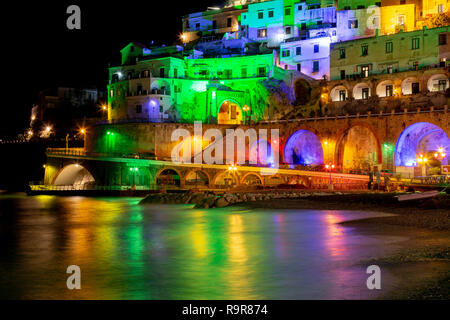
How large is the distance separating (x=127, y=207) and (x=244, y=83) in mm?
33558

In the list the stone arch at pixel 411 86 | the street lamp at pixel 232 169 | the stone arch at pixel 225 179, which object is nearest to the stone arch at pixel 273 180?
the stone arch at pixel 225 179

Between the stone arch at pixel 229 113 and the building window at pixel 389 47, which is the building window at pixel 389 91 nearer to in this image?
the building window at pixel 389 47

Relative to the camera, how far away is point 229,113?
246 ft

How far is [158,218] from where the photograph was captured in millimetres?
33594

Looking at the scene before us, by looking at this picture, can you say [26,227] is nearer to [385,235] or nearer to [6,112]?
[385,235]

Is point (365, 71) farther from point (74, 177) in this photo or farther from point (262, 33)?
point (74, 177)

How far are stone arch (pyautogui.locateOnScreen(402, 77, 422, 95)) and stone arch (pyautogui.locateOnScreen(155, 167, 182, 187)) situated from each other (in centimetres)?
3033

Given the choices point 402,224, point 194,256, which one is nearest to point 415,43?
point 402,224

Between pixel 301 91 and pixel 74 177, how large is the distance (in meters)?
38.5

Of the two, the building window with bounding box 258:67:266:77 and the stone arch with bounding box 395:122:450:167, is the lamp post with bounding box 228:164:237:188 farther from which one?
the building window with bounding box 258:67:266:77

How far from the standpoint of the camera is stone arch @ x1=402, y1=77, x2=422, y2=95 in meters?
54.2

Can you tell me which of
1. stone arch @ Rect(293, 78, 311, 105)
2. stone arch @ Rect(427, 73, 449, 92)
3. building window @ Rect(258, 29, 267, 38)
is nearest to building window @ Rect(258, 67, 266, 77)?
stone arch @ Rect(293, 78, 311, 105)

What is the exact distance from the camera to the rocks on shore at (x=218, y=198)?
3922cm
